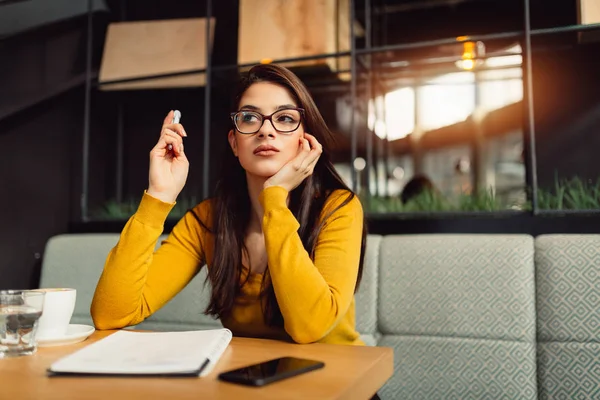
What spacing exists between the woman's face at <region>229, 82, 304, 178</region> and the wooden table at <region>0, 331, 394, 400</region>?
0.58 m

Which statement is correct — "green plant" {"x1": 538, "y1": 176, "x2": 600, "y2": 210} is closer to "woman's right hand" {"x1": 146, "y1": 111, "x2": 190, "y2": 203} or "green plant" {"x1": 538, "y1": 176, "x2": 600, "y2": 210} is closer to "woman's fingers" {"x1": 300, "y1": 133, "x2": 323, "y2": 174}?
"woman's fingers" {"x1": 300, "y1": 133, "x2": 323, "y2": 174}

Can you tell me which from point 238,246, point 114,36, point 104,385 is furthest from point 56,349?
point 114,36

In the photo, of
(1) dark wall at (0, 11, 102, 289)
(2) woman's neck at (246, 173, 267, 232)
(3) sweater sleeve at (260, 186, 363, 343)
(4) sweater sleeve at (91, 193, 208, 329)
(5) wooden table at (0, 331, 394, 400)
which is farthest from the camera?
(1) dark wall at (0, 11, 102, 289)

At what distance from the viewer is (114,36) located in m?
2.95

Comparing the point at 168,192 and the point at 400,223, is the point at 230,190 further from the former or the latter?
the point at 400,223

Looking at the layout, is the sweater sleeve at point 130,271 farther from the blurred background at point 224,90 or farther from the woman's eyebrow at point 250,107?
the blurred background at point 224,90

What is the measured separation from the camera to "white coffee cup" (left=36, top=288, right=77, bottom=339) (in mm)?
950

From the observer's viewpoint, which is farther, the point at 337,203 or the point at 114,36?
the point at 114,36

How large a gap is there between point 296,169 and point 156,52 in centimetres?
190

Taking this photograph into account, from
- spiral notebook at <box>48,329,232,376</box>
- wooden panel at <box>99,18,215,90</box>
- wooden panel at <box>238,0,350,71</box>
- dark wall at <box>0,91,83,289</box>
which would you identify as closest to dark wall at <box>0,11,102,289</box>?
dark wall at <box>0,91,83,289</box>

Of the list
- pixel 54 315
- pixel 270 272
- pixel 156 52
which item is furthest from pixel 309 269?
pixel 156 52

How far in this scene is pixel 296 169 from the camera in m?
1.25

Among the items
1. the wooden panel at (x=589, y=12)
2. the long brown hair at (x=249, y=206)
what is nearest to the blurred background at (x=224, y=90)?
the wooden panel at (x=589, y=12)

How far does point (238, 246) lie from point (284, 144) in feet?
1.01
